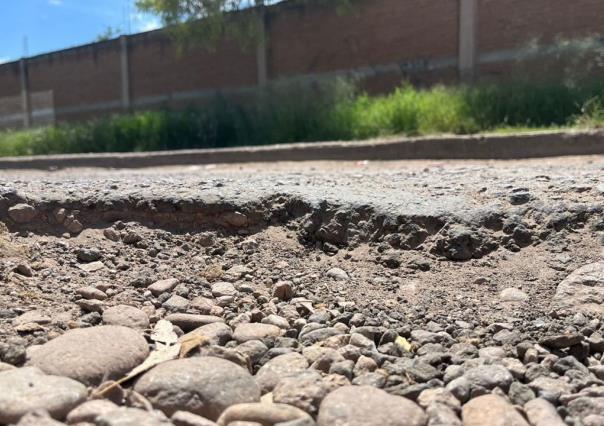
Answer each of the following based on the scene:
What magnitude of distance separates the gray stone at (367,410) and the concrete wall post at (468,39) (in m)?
11.5

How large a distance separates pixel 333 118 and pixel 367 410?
31.2 feet

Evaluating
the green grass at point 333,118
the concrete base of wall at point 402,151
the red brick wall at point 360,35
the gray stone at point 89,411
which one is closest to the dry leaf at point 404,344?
the gray stone at point 89,411

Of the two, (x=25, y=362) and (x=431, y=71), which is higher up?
(x=431, y=71)

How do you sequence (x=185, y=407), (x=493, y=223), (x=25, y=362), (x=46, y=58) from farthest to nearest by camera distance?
(x=46, y=58)
(x=493, y=223)
(x=25, y=362)
(x=185, y=407)

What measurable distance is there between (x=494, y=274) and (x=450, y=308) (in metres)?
0.31

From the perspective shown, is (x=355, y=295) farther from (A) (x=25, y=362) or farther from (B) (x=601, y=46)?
(B) (x=601, y=46)

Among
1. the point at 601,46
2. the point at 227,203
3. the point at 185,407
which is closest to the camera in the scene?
the point at 185,407

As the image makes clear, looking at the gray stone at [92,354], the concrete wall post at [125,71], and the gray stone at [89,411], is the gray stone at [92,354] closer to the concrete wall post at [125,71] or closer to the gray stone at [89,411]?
the gray stone at [89,411]

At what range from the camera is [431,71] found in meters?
13.1

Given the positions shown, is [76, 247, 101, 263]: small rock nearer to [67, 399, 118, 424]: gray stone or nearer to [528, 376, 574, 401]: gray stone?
[67, 399, 118, 424]: gray stone

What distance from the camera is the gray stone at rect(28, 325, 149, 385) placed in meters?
1.94

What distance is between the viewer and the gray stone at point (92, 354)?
1.94 m

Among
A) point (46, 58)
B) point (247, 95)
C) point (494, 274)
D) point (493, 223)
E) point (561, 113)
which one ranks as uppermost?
point (46, 58)

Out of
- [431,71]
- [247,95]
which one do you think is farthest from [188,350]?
[247,95]
